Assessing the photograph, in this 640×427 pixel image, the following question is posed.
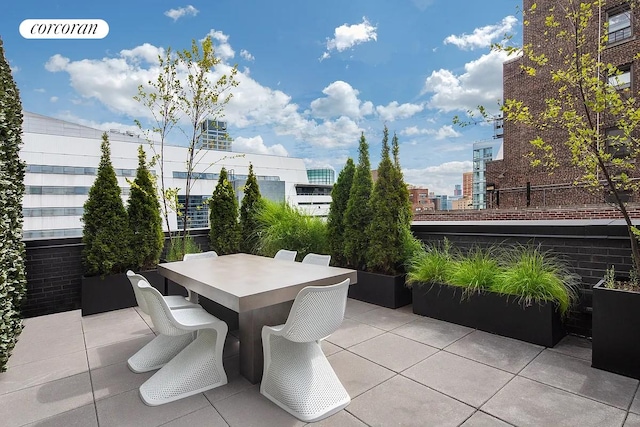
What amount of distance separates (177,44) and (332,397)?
5616 millimetres

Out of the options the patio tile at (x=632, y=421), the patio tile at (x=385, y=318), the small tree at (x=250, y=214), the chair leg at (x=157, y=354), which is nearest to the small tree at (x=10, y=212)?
the chair leg at (x=157, y=354)

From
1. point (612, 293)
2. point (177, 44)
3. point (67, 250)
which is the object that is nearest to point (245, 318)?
point (612, 293)

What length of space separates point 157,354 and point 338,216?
3104 mm

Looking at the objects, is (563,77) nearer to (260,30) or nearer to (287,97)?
(260,30)

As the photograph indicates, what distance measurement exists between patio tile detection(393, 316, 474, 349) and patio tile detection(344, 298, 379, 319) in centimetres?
68

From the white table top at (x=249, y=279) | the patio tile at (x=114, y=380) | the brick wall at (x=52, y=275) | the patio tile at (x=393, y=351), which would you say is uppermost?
the white table top at (x=249, y=279)

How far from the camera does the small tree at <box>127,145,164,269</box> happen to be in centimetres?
460

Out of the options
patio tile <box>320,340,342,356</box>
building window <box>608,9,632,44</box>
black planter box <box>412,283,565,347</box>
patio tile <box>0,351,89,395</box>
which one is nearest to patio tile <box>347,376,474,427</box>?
patio tile <box>320,340,342,356</box>

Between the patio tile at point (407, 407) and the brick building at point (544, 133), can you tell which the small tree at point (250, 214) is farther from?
the brick building at point (544, 133)

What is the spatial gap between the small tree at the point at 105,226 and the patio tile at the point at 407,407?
3.86m

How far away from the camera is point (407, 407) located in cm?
197

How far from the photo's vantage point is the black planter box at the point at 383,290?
4.10 m

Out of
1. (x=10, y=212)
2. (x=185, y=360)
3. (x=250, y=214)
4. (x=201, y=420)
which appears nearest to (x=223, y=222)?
(x=250, y=214)

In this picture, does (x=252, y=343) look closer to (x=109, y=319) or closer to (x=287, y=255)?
(x=287, y=255)
